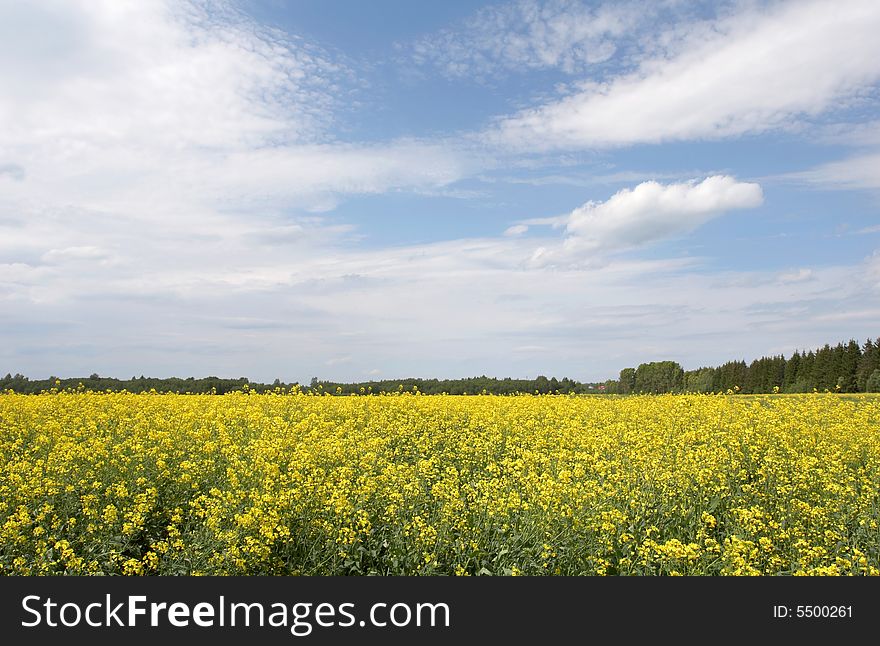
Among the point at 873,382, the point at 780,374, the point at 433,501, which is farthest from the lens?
the point at 780,374

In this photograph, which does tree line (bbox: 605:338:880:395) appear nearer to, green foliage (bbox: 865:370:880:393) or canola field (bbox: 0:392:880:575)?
green foliage (bbox: 865:370:880:393)

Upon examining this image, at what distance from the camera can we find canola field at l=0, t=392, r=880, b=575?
21.2 feet

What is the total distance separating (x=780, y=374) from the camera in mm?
62719

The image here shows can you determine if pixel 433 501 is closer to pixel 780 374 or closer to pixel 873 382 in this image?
pixel 873 382

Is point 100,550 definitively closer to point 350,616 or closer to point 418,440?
point 350,616

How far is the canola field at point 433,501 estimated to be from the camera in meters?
6.46

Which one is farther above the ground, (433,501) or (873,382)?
(873,382)

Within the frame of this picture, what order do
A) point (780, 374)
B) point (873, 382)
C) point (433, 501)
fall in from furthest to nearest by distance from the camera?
point (780, 374) → point (873, 382) → point (433, 501)

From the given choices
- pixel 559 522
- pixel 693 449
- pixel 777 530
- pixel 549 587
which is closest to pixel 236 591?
Answer: pixel 549 587

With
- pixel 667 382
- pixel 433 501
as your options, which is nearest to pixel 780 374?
pixel 667 382

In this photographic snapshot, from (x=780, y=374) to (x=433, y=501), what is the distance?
213 ft

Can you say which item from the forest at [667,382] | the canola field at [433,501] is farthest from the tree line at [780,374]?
the canola field at [433,501]

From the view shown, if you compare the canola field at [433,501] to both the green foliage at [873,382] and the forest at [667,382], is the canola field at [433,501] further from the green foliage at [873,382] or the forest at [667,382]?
the green foliage at [873,382]

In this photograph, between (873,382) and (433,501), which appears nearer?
(433,501)
